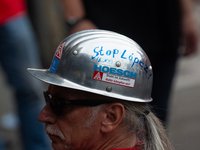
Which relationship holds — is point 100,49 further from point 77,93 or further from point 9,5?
point 9,5

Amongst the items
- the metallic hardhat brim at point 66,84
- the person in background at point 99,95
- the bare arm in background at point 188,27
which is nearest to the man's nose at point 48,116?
the person in background at point 99,95

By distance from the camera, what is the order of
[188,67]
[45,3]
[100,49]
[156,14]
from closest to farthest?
[100,49], [156,14], [45,3], [188,67]

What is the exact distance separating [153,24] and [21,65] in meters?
1.61

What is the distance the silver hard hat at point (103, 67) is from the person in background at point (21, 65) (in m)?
1.70

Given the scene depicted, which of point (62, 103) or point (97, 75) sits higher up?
point (97, 75)

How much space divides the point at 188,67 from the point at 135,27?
5669 mm

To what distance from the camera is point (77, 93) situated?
2029mm

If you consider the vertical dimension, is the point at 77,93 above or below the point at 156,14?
below

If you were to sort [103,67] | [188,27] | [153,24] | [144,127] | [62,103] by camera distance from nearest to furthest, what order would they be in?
1. [103,67]
2. [62,103]
3. [144,127]
4. [153,24]
5. [188,27]

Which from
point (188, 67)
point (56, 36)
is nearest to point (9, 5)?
point (56, 36)

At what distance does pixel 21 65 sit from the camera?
3.67 meters

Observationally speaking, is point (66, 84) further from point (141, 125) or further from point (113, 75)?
point (141, 125)

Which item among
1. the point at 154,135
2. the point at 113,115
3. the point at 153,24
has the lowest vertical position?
the point at 154,135

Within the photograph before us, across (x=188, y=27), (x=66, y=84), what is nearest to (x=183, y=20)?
(x=188, y=27)
